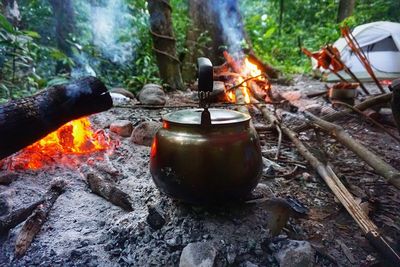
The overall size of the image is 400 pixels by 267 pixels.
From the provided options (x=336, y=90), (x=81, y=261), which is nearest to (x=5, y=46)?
(x=81, y=261)

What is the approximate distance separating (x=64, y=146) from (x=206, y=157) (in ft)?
7.15

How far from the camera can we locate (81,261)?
1937mm

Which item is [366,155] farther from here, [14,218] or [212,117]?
[14,218]

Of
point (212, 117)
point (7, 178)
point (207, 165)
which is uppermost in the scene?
point (212, 117)

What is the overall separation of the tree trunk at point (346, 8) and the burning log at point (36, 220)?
540 inches

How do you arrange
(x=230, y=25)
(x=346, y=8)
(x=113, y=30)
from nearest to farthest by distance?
(x=113, y=30)
(x=230, y=25)
(x=346, y=8)

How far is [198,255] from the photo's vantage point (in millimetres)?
1820

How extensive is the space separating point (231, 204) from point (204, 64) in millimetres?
1039

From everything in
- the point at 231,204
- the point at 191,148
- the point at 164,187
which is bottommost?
the point at 231,204

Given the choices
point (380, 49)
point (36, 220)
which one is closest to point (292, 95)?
point (380, 49)

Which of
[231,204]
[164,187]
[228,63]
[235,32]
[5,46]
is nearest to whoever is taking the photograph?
[164,187]

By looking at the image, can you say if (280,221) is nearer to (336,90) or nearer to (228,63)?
(336,90)

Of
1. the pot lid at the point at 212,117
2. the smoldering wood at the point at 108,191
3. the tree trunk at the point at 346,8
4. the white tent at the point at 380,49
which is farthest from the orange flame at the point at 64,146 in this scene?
the tree trunk at the point at 346,8

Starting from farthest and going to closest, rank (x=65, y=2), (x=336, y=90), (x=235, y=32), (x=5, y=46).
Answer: (x=235, y=32) → (x=65, y=2) → (x=336, y=90) → (x=5, y=46)
